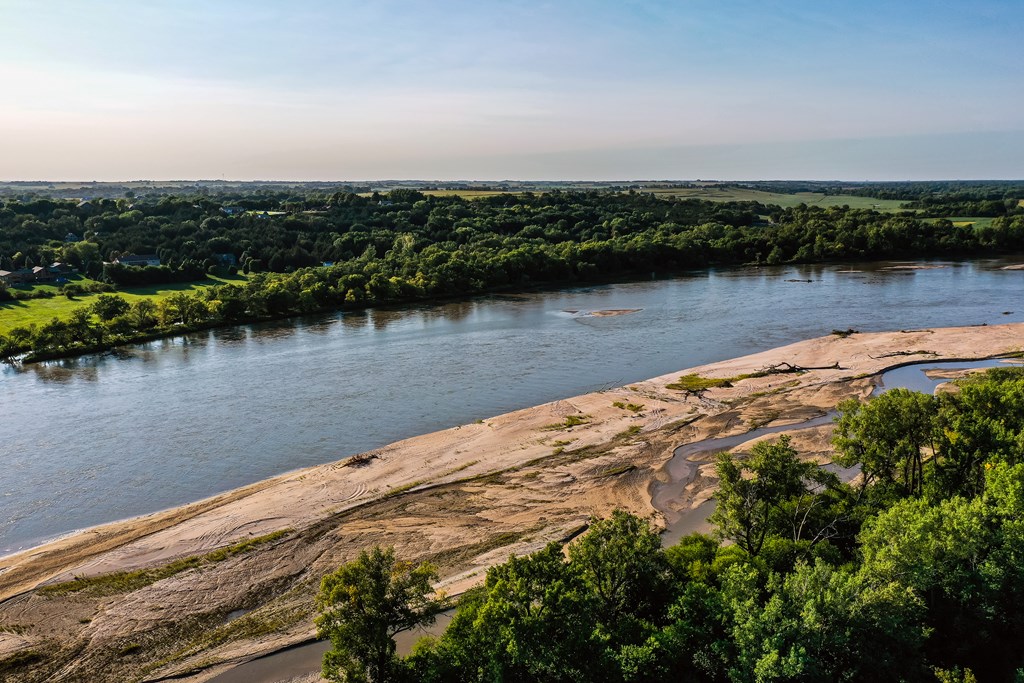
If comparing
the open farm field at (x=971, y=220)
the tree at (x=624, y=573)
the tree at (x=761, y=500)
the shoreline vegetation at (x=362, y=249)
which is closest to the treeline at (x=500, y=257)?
the shoreline vegetation at (x=362, y=249)

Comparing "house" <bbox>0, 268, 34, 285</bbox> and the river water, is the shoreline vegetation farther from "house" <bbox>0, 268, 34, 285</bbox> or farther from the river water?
the river water

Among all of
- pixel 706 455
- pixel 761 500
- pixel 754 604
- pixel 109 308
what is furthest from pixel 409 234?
pixel 754 604

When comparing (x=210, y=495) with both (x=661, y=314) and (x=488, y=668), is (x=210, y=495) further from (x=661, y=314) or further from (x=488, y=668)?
(x=661, y=314)

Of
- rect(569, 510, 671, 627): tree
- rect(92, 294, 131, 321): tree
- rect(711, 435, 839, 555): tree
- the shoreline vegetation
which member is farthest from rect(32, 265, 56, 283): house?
rect(711, 435, 839, 555): tree

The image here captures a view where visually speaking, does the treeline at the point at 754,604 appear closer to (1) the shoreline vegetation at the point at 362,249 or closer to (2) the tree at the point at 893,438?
(2) the tree at the point at 893,438

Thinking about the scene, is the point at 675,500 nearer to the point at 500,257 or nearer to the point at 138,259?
the point at 500,257

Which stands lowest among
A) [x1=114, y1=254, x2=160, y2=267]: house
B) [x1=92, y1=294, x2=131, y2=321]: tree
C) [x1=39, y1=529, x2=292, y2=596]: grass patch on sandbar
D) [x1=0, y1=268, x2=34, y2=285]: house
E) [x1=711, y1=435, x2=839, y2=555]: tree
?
[x1=39, y1=529, x2=292, y2=596]: grass patch on sandbar
